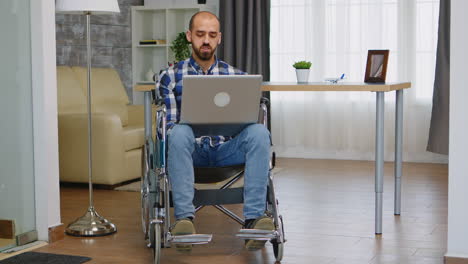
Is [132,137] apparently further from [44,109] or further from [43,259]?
[43,259]

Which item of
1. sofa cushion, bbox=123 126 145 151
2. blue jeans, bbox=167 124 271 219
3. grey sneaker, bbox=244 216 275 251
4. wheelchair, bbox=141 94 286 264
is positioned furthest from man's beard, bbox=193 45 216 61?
sofa cushion, bbox=123 126 145 151

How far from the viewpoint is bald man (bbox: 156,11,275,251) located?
9.67ft

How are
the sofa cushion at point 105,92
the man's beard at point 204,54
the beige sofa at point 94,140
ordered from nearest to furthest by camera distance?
the man's beard at point 204,54 < the beige sofa at point 94,140 < the sofa cushion at point 105,92

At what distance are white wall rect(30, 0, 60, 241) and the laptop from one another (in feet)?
2.51

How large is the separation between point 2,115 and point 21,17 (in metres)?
0.45

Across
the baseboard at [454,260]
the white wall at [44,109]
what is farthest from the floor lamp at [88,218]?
the baseboard at [454,260]

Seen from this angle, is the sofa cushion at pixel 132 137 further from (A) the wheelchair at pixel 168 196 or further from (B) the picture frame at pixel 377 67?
(B) the picture frame at pixel 377 67

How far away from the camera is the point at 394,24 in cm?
615

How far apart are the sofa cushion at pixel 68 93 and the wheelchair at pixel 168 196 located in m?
2.07

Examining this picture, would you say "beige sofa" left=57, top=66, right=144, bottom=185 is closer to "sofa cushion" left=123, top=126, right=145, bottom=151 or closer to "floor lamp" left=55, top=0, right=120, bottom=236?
"sofa cushion" left=123, top=126, right=145, bottom=151

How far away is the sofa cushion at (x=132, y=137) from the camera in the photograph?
5055 mm

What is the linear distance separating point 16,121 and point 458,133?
1876 millimetres

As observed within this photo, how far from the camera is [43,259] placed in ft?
10.3

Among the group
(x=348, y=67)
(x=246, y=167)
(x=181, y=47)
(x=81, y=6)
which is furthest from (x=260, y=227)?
(x=181, y=47)
